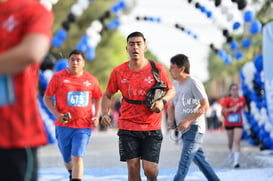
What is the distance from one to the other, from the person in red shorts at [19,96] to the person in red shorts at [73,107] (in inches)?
152

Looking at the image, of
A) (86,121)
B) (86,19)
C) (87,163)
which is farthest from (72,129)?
(86,19)

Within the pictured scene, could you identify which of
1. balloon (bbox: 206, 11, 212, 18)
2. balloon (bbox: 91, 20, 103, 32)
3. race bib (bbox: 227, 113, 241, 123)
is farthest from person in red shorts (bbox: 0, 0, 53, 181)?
balloon (bbox: 91, 20, 103, 32)

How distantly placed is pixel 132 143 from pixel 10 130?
10.3 ft

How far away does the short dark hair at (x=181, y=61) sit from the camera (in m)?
7.04

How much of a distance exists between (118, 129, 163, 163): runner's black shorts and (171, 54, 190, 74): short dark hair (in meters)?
1.25

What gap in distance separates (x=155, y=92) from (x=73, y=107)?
5.54 feet

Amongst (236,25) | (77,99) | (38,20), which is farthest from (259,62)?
(38,20)

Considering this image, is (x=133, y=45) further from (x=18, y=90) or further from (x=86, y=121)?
(x=18, y=90)

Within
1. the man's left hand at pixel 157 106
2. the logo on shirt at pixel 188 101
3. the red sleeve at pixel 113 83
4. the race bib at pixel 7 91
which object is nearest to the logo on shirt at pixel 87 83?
the red sleeve at pixel 113 83

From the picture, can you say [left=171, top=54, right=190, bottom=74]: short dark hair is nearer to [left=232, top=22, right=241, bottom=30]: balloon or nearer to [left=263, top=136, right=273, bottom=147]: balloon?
[left=263, top=136, right=273, bottom=147]: balloon

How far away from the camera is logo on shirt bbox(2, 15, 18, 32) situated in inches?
120

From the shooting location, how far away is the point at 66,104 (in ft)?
23.9

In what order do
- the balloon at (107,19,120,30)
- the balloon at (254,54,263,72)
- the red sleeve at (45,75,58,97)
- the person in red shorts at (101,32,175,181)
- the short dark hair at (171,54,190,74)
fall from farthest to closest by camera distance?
the balloon at (107,19,120,30) < the balloon at (254,54,263,72) < the red sleeve at (45,75,58,97) < the short dark hair at (171,54,190,74) < the person in red shorts at (101,32,175,181)

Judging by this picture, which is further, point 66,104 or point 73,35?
point 73,35
